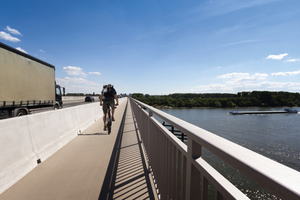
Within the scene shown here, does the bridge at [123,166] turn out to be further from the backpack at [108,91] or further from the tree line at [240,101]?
the tree line at [240,101]

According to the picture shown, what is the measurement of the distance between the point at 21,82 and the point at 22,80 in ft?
0.44

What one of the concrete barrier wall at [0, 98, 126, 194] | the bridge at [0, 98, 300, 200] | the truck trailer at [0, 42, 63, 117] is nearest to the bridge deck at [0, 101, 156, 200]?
the bridge at [0, 98, 300, 200]

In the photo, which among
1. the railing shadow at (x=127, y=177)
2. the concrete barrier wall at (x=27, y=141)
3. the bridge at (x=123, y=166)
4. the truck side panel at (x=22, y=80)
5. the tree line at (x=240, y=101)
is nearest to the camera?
the bridge at (x=123, y=166)

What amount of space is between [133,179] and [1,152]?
2283 mm

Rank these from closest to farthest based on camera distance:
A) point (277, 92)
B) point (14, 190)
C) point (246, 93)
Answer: point (14, 190) < point (277, 92) < point (246, 93)

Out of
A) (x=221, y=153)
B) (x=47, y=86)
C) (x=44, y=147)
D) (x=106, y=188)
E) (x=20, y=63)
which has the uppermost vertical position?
(x=20, y=63)

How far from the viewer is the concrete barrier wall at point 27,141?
263 centimetres

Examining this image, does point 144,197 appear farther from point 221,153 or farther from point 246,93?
point 246,93

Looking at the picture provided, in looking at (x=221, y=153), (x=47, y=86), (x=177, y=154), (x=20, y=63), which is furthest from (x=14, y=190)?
(x=47, y=86)

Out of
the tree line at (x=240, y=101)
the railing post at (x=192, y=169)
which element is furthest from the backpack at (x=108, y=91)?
the tree line at (x=240, y=101)

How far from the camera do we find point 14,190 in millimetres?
2496

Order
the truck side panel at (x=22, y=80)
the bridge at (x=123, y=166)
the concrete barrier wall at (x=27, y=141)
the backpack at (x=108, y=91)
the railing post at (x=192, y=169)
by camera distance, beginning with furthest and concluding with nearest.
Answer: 1. the truck side panel at (x=22, y=80)
2. the backpack at (x=108, y=91)
3. the concrete barrier wall at (x=27, y=141)
4. the railing post at (x=192, y=169)
5. the bridge at (x=123, y=166)

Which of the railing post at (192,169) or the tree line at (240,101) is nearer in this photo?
the railing post at (192,169)

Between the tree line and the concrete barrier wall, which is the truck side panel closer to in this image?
the concrete barrier wall
